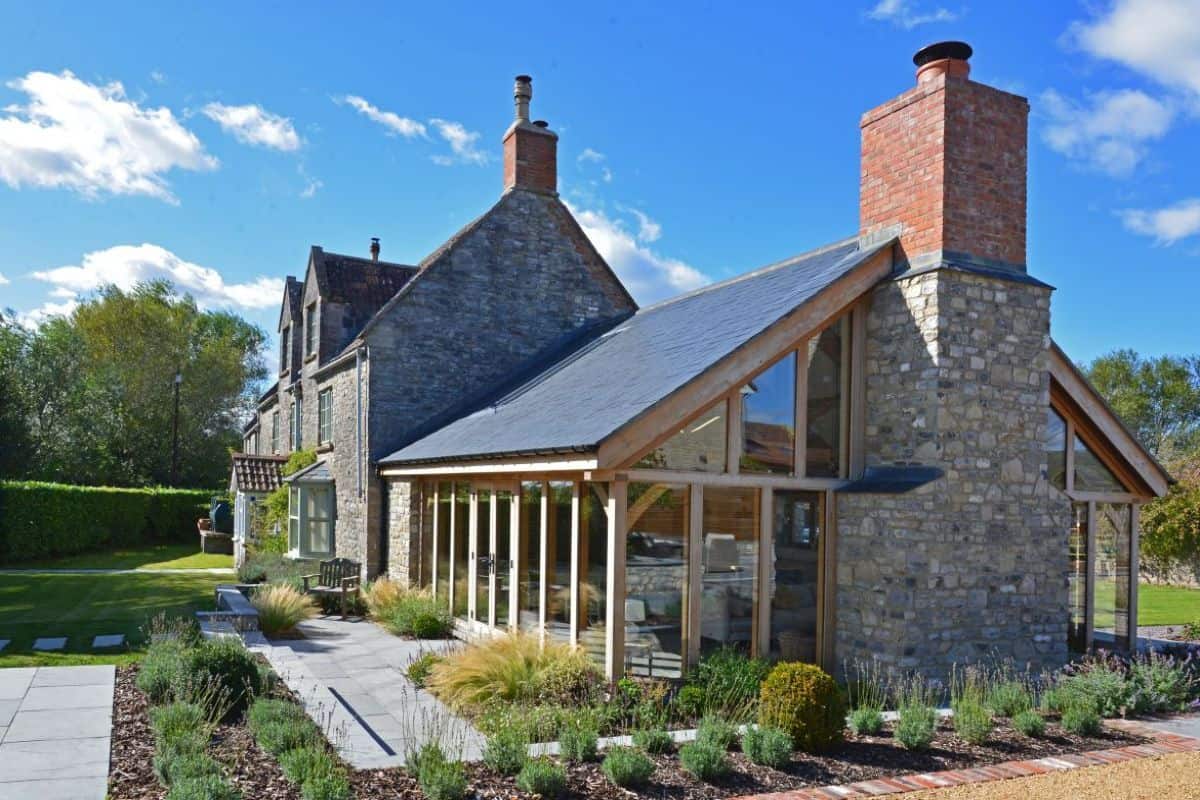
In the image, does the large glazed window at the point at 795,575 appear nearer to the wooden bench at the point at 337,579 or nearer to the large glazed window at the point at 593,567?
the large glazed window at the point at 593,567

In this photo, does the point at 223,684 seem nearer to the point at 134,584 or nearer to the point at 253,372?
the point at 134,584

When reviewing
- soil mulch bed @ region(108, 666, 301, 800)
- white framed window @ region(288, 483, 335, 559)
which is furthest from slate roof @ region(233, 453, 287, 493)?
soil mulch bed @ region(108, 666, 301, 800)

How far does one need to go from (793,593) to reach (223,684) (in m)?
6.32

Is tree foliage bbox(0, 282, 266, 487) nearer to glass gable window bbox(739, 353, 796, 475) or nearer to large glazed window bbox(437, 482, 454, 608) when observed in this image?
large glazed window bbox(437, 482, 454, 608)

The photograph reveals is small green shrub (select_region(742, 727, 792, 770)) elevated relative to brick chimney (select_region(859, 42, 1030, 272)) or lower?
lower

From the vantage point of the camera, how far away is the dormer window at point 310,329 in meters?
22.0

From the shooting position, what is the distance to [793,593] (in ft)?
34.3

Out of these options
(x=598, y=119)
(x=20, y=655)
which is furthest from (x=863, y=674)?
(x=20, y=655)

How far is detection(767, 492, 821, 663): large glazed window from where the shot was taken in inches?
405

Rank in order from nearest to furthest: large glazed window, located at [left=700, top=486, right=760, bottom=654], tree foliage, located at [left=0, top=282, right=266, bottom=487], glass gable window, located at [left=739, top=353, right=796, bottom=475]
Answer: large glazed window, located at [left=700, top=486, right=760, bottom=654]
glass gable window, located at [left=739, top=353, right=796, bottom=475]
tree foliage, located at [left=0, top=282, right=266, bottom=487]

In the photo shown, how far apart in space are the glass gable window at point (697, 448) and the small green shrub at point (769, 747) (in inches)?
123

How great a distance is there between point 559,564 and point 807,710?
413 cm

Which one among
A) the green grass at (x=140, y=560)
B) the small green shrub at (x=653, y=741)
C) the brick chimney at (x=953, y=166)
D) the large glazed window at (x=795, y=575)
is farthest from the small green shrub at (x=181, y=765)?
the green grass at (x=140, y=560)

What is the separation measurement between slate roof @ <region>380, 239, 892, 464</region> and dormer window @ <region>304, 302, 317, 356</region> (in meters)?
6.79
